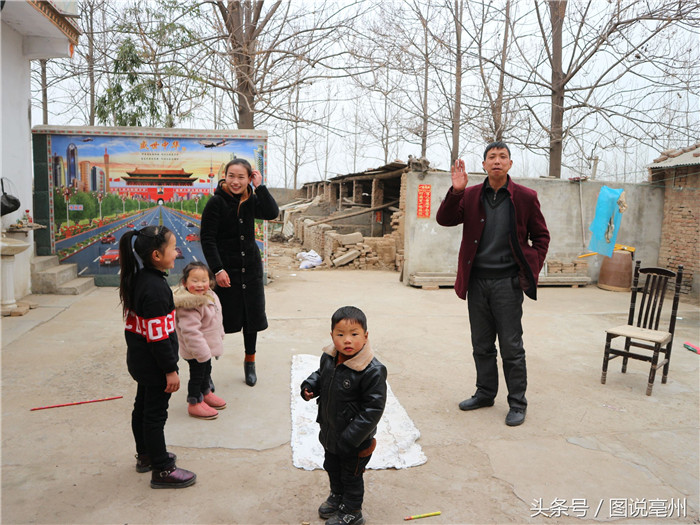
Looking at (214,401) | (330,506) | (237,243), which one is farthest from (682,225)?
(330,506)

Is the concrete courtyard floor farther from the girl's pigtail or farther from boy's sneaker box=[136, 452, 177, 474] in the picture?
the girl's pigtail

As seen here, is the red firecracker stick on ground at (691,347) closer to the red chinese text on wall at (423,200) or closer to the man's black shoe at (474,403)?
the man's black shoe at (474,403)

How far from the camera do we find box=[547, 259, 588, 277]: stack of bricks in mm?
9805

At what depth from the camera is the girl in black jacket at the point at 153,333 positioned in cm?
236

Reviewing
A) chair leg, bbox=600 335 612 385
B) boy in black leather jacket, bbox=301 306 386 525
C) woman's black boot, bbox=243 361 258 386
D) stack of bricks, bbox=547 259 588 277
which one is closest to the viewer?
boy in black leather jacket, bbox=301 306 386 525

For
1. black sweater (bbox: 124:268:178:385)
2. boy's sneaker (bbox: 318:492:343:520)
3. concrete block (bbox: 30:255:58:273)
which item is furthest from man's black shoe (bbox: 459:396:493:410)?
concrete block (bbox: 30:255:58:273)

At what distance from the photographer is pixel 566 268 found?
989 centimetres

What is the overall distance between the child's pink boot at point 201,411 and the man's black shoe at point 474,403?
5.73 feet

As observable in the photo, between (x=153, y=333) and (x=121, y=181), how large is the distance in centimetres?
682

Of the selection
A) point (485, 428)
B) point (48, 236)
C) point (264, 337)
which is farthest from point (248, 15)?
point (485, 428)

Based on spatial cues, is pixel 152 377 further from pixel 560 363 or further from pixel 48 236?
pixel 48 236

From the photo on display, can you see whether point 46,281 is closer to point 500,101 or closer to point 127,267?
point 127,267

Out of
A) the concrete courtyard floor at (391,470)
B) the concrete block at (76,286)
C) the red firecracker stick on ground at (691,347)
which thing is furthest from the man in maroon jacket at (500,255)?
Result: the concrete block at (76,286)

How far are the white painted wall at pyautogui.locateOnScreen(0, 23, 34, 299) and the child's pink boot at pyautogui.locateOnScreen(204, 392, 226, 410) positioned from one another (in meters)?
4.70
